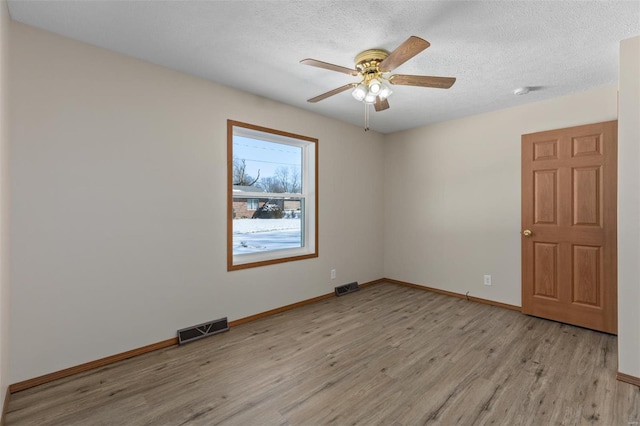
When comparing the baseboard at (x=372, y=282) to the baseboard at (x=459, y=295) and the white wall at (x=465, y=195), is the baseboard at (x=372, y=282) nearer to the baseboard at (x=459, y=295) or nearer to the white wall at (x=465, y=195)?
the baseboard at (x=459, y=295)

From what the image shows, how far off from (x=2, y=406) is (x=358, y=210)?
3854 mm

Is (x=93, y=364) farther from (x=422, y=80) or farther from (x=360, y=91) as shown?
(x=422, y=80)

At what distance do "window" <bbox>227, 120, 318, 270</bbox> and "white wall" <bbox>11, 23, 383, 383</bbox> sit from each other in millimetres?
148

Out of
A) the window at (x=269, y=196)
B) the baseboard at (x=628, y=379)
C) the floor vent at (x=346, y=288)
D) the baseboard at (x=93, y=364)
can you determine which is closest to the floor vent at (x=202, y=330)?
the baseboard at (x=93, y=364)

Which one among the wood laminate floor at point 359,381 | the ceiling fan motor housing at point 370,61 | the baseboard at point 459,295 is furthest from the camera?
the baseboard at point 459,295

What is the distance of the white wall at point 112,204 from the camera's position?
206cm

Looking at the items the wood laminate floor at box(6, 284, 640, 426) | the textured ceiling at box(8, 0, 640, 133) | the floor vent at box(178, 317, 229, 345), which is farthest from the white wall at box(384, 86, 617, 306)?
the floor vent at box(178, 317, 229, 345)

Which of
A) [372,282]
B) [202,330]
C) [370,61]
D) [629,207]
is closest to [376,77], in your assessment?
[370,61]

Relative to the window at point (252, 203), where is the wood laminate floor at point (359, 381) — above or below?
below

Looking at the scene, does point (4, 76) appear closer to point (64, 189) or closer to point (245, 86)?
point (64, 189)

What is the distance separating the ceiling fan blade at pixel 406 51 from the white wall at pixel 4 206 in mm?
2216

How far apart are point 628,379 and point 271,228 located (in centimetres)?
333

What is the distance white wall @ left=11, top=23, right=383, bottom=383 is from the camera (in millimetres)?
2057

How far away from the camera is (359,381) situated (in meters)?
2.15
